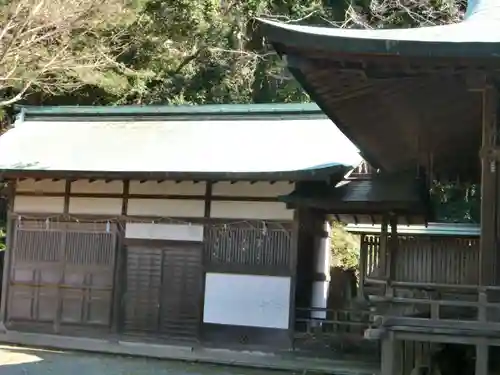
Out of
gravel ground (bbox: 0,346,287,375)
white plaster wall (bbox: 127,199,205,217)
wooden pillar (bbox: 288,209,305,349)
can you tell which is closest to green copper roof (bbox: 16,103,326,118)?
white plaster wall (bbox: 127,199,205,217)

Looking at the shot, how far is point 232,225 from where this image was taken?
37.2 ft

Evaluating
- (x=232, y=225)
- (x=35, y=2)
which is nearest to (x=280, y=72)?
(x=35, y=2)

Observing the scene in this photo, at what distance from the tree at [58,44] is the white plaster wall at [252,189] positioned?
5.45 m

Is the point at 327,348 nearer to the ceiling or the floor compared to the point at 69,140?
nearer to the floor

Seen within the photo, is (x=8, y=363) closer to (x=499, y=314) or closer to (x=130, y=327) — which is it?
(x=130, y=327)

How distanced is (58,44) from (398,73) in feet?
38.6

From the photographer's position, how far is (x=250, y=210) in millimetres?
11305

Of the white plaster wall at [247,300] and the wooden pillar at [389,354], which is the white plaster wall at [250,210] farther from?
the wooden pillar at [389,354]

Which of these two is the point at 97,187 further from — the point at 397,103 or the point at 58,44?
the point at 397,103

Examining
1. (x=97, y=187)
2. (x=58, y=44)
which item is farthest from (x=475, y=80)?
(x=58, y=44)

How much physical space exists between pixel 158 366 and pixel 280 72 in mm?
14043

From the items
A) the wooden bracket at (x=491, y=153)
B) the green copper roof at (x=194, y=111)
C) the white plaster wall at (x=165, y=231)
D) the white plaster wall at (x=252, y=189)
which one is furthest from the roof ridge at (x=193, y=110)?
the wooden bracket at (x=491, y=153)

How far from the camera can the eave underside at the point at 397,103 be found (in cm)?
597

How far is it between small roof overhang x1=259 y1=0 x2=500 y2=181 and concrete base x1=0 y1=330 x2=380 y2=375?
124 inches
